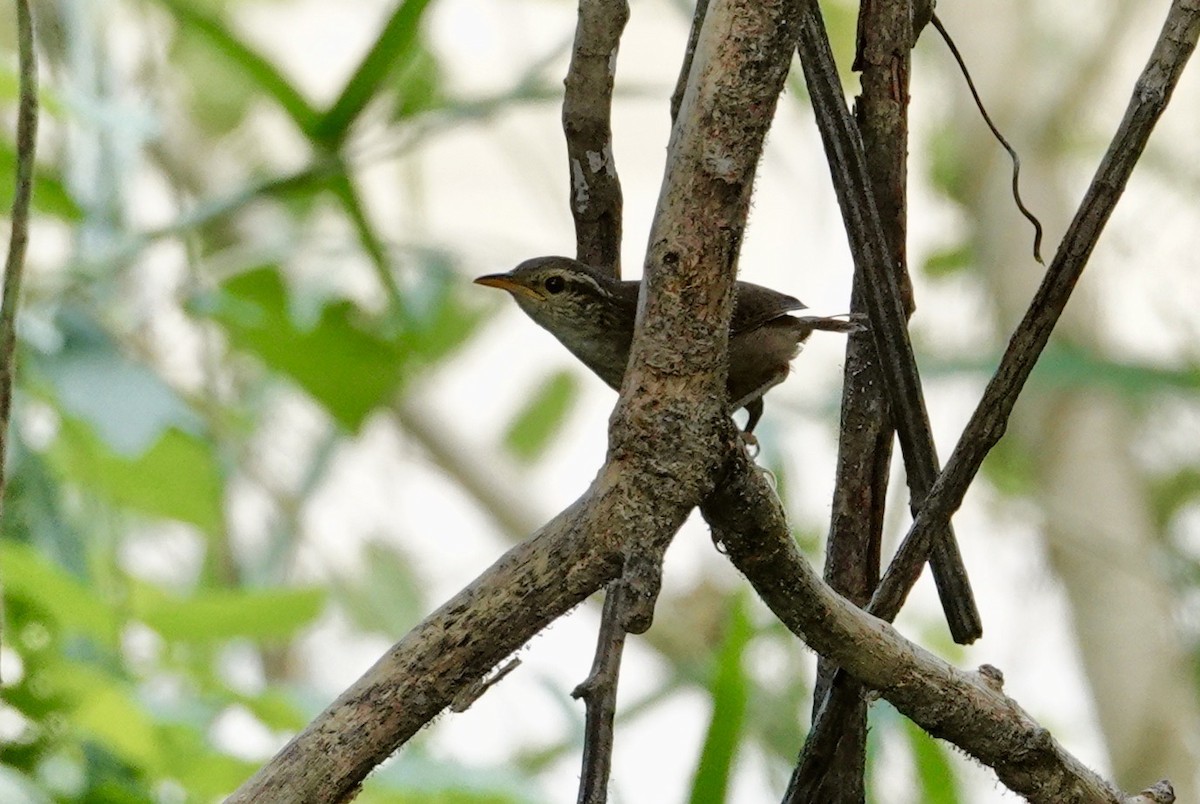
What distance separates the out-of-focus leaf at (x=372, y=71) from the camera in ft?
2.52

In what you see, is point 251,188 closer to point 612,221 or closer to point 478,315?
point 612,221

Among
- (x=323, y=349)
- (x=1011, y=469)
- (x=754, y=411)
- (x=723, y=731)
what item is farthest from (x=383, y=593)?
(x=754, y=411)

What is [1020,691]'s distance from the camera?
1853mm

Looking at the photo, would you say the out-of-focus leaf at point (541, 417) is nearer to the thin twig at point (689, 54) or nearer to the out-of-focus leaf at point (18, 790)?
the out-of-focus leaf at point (18, 790)

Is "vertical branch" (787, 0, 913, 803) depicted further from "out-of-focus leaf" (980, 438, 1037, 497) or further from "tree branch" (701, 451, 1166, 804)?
"out-of-focus leaf" (980, 438, 1037, 497)

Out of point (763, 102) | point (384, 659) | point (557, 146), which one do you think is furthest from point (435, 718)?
point (557, 146)

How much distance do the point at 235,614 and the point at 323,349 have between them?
0.39m

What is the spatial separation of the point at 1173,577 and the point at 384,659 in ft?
5.46

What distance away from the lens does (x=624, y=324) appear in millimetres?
515

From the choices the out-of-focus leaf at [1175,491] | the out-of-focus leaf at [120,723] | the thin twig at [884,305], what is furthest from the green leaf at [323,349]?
the out-of-focus leaf at [1175,491]

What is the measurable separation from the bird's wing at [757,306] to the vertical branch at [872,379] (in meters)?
0.07

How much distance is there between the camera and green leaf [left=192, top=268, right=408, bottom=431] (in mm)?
1336

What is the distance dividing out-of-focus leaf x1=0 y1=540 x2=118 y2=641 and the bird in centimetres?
51

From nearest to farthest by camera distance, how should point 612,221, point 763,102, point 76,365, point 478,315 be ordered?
point 763,102, point 612,221, point 76,365, point 478,315
